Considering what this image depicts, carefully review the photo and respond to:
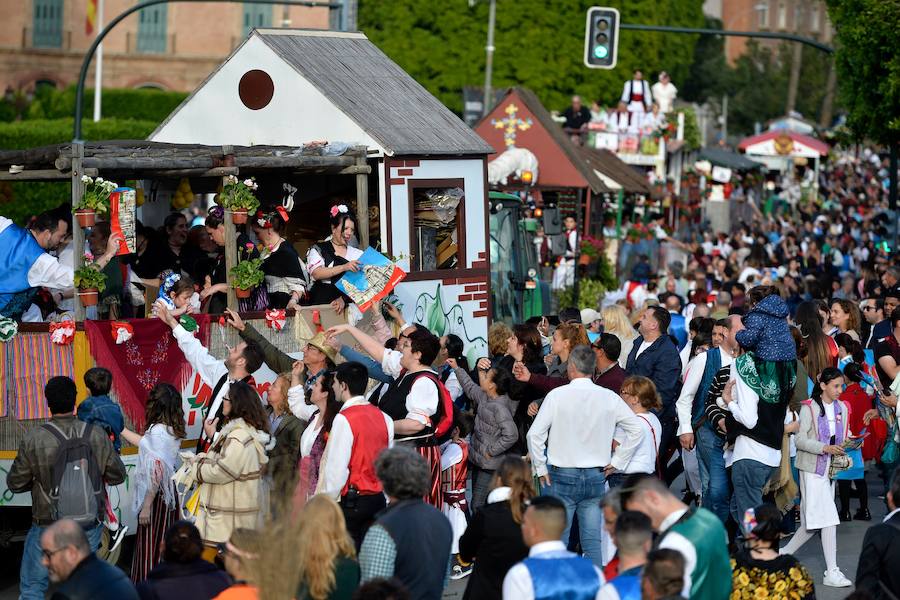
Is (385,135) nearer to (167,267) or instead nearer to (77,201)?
(167,267)

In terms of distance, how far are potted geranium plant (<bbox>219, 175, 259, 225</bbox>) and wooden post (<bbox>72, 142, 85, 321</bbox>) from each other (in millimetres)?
1136

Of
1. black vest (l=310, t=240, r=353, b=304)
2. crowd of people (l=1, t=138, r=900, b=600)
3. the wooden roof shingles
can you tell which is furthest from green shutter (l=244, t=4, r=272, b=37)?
black vest (l=310, t=240, r=353, b=304)

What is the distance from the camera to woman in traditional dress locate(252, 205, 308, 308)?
1241 centimetres

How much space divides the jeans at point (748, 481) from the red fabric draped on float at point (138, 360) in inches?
158

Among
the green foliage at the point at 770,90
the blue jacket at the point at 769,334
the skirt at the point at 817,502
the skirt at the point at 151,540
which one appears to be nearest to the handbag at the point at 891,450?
the skirt at the point at 817,502

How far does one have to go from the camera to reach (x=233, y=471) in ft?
30.8

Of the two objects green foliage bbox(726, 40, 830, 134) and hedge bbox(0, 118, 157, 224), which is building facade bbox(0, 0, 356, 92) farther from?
green foliage bbox(726, 40, 830, 134)

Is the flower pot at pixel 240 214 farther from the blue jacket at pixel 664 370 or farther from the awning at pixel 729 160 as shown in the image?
the awning at pixel 729 160

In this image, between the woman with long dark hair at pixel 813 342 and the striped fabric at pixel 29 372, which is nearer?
the striped fabric at pixel 29 372

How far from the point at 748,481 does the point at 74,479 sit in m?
4.59

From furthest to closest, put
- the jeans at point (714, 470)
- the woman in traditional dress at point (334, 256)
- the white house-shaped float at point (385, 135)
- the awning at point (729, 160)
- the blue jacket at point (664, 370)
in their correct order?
the awning at point (729, 160) < the white house-shaped float at point (385, 135) < the woman in traditional dress at point (334, 256) < the blue jacket at point (664, 370) < the jeans at point (714, 470)

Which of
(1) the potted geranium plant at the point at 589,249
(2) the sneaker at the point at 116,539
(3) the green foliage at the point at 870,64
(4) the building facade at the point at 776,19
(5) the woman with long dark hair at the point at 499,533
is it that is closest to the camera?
(5) the woman with long dark hair at the point at 499,533

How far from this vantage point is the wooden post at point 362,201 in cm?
1281

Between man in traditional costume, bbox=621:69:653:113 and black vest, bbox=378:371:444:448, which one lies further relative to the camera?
man in traditional costume, bbox=621:69:653:113
